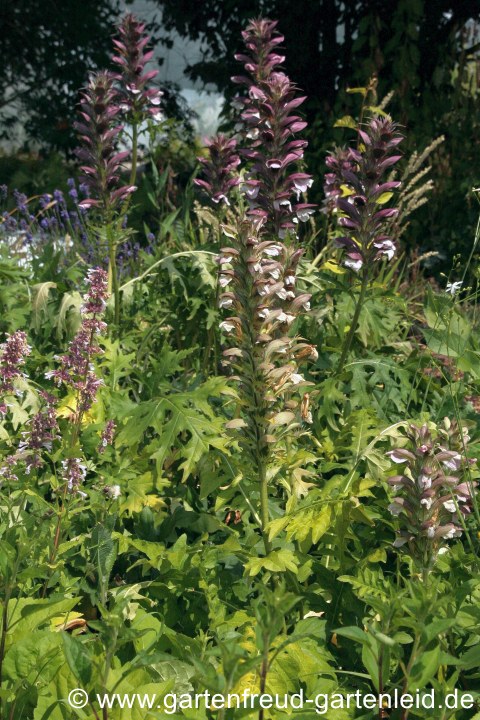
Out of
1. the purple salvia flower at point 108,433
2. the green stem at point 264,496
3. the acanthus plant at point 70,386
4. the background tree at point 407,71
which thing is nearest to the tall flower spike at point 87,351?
the acanthus plant at point 70,386

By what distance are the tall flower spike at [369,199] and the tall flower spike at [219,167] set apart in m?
0.75

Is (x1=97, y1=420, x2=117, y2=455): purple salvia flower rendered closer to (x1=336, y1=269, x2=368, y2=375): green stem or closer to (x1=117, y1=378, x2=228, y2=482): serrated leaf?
(x1=117, y1=378, x2=228, y2=482): serrated leaf

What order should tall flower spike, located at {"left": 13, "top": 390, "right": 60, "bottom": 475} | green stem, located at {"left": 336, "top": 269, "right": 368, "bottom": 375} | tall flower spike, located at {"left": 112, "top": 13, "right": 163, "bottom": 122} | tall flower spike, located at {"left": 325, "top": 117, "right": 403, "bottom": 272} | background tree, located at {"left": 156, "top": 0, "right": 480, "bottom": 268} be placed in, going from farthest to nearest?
background tree, located at {"left": 156, "top": 0, "right": 480, "bottom": 268}
tall flower spike, located at {"left": 112, "top": 13, "right": 163, "bottom": 122}
green stem, located at {"left": 336, "top": 269, "right": 368, "bottom": 375}
tall flower spike, located at {"left": 325, "top": 117, "right": 403, "bottom": 272}
tall flower spike, located at {"left": 13, "top": 390, "right": 60, "bottom": 475}

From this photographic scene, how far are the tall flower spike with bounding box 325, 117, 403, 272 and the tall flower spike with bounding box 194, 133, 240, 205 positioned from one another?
748 millimetres

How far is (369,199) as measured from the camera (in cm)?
288

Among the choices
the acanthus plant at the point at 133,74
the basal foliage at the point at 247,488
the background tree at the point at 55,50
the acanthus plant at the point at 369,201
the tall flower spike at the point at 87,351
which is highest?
the background tree at the point at 55,50

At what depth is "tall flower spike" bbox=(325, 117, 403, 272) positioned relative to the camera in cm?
279

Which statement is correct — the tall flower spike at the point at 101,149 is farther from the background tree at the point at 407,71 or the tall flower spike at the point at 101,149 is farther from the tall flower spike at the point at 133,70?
the background tree at the point at 407,71

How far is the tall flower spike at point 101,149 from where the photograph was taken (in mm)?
3535

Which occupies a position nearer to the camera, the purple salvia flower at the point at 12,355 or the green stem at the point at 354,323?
the purple salvia flower at the point at 12,355

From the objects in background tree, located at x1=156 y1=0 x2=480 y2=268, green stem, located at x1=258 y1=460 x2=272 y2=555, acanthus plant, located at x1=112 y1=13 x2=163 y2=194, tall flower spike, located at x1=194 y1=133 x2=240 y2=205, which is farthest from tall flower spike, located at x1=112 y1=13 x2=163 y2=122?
background tree, located at x1=156 y1=0 x2=480 y2=268

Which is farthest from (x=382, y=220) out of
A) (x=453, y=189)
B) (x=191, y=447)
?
(x=453, y=189)

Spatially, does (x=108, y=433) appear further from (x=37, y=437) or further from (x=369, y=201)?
(x=369, y=201)

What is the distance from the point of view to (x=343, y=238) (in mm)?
2961
